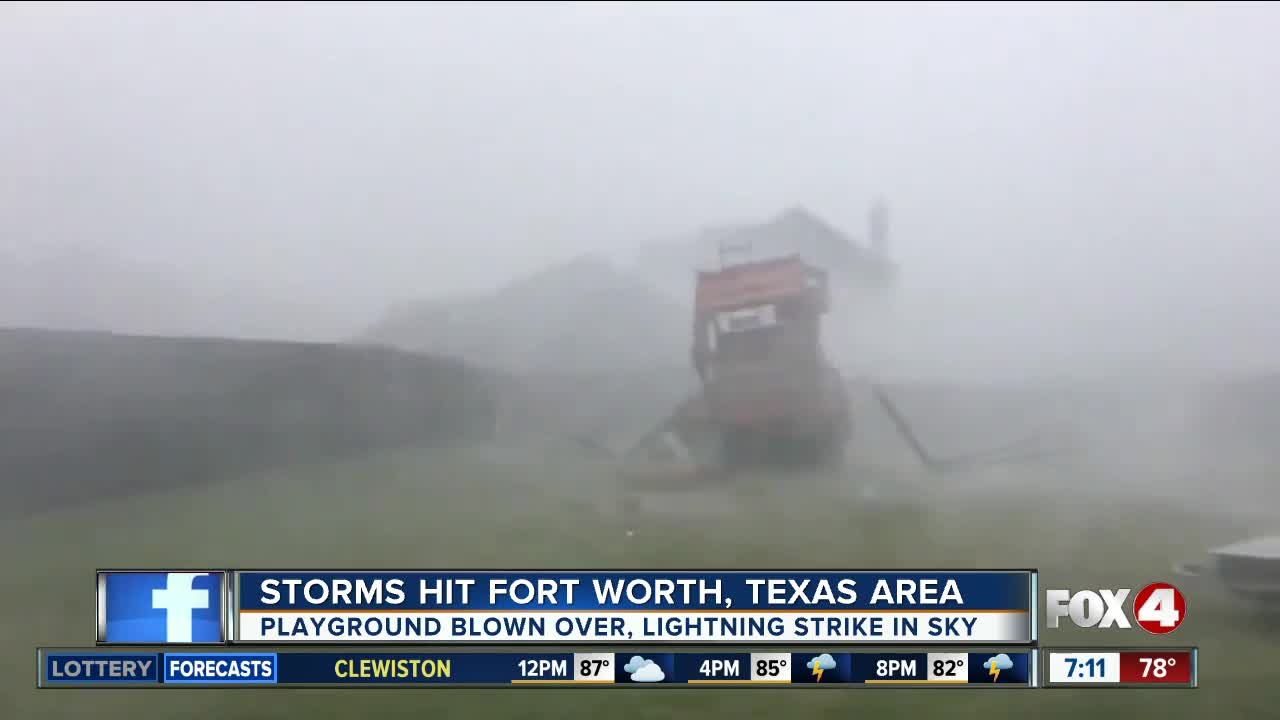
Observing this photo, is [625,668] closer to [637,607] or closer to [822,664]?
[637,607]

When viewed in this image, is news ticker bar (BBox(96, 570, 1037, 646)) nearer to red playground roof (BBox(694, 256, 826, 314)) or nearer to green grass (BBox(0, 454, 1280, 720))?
green grass (BBox(0, 454, 1280, 720))

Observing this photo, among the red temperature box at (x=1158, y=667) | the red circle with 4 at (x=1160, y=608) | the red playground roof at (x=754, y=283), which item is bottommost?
the red temperature box at (x=1158, y=667)

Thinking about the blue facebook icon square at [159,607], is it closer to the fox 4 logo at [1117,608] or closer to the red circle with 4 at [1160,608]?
the fox 4 logo at [1117,608]

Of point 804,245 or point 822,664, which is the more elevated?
point 804,245

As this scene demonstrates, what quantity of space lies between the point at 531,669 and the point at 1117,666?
130 centimetres

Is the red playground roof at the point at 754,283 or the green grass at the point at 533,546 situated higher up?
the red playground roof at the point at 754,283

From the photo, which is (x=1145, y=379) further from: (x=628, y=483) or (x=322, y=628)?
(x=322, y=628)

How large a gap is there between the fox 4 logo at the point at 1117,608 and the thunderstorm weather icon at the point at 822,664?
492mm

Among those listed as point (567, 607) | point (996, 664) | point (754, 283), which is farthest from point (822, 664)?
point (754, 283)

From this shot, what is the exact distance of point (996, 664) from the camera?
167cm

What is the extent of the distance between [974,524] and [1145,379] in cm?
50

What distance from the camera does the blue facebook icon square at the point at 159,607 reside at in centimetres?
170

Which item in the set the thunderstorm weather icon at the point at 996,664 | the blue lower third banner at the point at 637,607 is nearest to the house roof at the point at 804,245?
the blue lower third banner at the point at 637,607

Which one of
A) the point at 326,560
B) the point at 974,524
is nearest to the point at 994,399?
the point at 974,524
